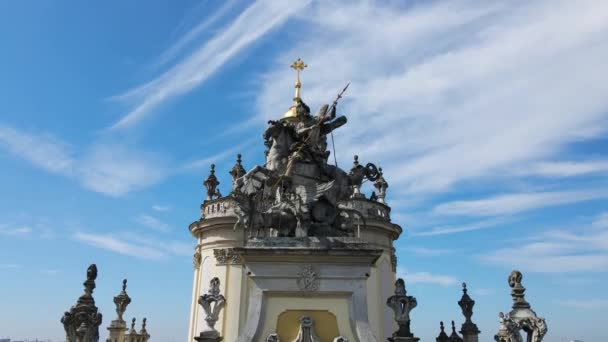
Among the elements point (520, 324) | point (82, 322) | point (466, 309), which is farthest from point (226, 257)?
point (520, 324)

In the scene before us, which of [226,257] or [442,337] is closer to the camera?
[442,337]

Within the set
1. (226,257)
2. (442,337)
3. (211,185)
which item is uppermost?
(211,185)

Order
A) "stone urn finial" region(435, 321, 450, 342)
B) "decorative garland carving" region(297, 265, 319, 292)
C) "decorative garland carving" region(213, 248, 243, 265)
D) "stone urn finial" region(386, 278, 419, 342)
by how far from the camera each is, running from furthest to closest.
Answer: "decorative garland carving" region(213, 248, 243, 265) < "stone urn finial" region(435, 321, 450, 342) < "stone urn finial" region(386, 278, 419, 342) < "decorative garland carving" region(297, 265, 319, 292)

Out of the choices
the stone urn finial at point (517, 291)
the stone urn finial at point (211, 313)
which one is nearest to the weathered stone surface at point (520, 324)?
the stone urn finial at point (517, 291)

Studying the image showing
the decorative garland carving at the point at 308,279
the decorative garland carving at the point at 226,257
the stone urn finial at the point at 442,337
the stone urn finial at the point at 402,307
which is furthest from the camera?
the decorative garland carving at the point at 226,257

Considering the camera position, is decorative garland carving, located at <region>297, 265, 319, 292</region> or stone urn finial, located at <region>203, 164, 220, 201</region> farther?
stone urn finial, located at <region>203, 164, 220, 201</region>

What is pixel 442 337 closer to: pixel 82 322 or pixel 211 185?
pixel 82 322

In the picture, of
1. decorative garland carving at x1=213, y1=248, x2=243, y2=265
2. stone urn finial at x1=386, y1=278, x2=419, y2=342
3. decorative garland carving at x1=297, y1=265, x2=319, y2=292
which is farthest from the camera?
decorative garland carving at x1=213, y1=248, x2=243, y2=265

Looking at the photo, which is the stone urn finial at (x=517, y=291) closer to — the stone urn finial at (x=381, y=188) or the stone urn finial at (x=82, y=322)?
the stone urn finial at (x=82, y=322)

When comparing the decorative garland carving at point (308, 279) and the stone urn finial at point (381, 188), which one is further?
the stone urn finial at point (381, 188)

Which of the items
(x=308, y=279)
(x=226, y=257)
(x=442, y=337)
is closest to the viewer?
(x=308, y=279)

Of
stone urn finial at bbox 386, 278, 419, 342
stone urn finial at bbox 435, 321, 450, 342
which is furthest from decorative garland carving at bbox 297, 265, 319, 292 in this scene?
stone urn finial at bbox 435, 321, 450, 342

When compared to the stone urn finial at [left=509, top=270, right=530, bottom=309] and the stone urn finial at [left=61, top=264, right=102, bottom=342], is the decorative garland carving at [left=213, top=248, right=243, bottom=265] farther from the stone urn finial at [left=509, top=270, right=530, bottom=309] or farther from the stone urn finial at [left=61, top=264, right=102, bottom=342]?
the stone urn finial at [left=509, top=270, right=530, bottom=309]

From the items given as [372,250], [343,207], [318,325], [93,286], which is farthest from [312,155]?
[93,286]
